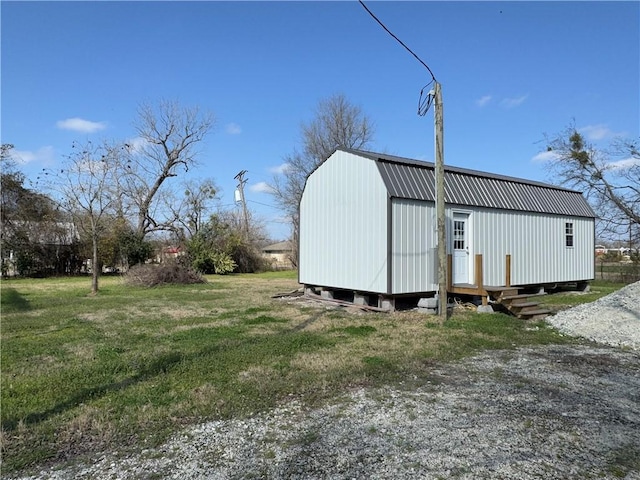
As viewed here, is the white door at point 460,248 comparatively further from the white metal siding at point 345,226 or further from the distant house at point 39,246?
the distant house at point 39,246

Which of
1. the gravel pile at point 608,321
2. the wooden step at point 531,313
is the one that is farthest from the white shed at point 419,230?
the gravel pile at point 608,321

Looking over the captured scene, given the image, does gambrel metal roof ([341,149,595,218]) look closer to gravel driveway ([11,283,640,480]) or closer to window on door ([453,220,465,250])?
window on door ([453,220,465,250])

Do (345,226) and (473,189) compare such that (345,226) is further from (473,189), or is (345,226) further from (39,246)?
(39,246)

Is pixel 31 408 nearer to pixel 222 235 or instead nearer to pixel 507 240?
pixel 507 240

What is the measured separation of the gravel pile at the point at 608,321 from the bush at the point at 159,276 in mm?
14370

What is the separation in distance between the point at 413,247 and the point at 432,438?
7.31 metres

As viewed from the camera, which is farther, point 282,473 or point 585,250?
point 585,250

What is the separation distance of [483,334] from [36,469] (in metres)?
6.73

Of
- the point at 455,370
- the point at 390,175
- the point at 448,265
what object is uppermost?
the point at 390,175

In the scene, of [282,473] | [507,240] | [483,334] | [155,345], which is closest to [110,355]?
[155,345]

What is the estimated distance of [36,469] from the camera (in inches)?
110

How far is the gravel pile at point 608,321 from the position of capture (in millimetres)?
7042

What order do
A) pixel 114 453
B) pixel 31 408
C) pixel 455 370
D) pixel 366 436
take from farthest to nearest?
pixel 455 370, pixel 31 408, pixel 366 436, pixel 114 453

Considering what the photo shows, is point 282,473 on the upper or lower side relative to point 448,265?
lower
